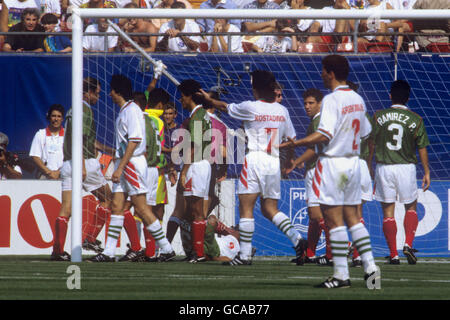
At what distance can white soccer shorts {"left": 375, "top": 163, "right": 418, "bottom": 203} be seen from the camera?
1201 cm

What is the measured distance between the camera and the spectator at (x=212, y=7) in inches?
594

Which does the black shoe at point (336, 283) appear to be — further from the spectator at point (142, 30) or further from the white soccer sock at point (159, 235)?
the spectator at point (142, 30)

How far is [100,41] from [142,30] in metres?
0.95

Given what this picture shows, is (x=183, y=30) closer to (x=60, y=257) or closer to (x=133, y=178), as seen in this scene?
(x=133, y=178)

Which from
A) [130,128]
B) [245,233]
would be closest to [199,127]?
[130,128]

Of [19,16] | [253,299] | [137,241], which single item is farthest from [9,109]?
[253,299]

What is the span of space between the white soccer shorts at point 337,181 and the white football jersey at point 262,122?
278cm

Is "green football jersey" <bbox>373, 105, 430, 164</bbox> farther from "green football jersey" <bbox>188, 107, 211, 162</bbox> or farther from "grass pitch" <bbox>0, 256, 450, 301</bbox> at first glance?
"green football jersey" <bbox>188, 107, 211, 162</bbox>

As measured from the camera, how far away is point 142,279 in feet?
28.7

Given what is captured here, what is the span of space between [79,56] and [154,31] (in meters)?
3.11

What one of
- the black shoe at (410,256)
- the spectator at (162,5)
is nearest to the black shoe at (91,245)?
the spectator at (162,5)

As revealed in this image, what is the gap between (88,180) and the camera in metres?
12.4

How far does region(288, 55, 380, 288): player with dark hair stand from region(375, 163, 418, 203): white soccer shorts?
398 centimetres

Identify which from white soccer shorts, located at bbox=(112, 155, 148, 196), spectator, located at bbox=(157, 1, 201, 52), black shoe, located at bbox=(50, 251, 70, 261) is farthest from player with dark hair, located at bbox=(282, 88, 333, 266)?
black shoe, located at bbox=(50, 251, 70, 261)
